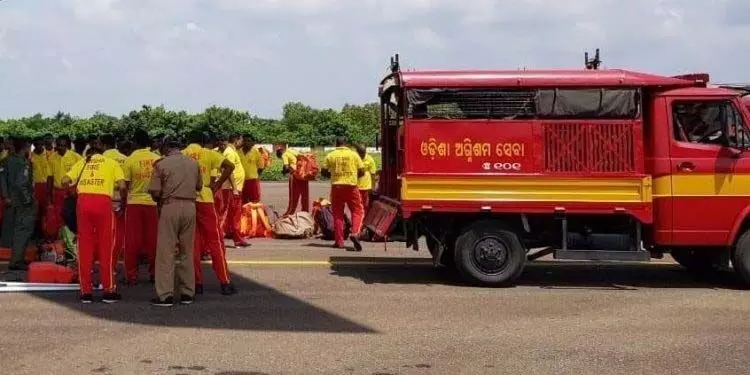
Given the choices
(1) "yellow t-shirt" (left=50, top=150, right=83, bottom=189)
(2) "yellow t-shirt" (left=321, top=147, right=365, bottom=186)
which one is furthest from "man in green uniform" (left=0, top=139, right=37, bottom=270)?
(2) "yellow t-shirt" (left=321, top=147, right=365, bottom=186)

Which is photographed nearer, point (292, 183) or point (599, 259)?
point (599, 259)

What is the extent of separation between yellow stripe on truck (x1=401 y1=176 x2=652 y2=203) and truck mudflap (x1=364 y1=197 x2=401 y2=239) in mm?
404

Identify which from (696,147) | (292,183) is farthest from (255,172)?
(696,147)

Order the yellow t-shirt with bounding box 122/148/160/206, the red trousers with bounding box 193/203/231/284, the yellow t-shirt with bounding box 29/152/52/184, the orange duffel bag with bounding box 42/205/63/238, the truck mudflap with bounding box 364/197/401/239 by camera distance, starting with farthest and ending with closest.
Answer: the yellow t-shirt with bounding box 29/152/52/184 < the orange duffel bag with bounding box 42/205/63/238 < the truck mudflap with bounding box 364/197/401/239 < the yellow t-shirt with bounding box 122/148/160/206 < the red trousers with bounding box 193/203/231/284

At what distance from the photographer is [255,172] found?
591 inches

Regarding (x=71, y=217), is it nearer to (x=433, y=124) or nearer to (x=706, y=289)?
(x=433, y=124)

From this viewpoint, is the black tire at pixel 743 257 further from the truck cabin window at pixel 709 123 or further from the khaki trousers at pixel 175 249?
the khaki trousers at pixel 175 249

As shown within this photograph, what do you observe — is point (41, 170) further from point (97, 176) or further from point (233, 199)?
point (97, 176)

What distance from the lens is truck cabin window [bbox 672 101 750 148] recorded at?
31.9 ft

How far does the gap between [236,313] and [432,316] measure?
1.93 m

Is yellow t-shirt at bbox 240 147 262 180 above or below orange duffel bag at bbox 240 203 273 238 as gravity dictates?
above

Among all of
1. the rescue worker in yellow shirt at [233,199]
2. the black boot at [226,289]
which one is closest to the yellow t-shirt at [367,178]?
the rescue worker in yellow shirt at [233,199]

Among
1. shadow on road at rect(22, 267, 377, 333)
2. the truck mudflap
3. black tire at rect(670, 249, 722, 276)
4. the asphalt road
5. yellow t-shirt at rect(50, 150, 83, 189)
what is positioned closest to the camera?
the asphalt road

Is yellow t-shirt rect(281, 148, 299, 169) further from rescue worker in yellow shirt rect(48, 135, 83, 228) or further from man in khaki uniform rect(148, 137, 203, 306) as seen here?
man in khaki uniform rect(148, 137, 203, 306)
